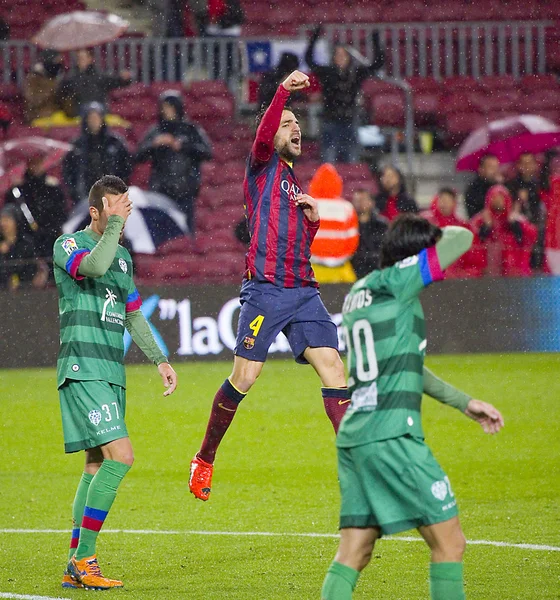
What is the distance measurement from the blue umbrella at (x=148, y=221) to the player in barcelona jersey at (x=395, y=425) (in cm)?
1038

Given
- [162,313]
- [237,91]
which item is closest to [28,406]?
[162,313]

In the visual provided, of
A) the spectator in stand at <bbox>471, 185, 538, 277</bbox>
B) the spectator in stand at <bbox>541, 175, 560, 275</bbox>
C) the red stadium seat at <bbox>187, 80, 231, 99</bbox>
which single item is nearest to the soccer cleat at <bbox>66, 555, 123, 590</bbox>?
the spectator in stand at <bbox>471, 185, 538, 277</bbox>

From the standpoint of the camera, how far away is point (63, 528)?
7168 mm

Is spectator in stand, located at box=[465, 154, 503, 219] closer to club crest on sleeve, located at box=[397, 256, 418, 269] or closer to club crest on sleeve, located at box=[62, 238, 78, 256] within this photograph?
club crest on sleeve, located at box=[62, 238, 78, 256]

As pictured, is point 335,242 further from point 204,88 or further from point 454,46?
point 454,46

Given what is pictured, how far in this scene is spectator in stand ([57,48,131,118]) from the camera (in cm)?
1594

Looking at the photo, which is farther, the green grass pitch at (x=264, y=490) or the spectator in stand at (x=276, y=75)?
the spectator in stand at (x=276, y=75)

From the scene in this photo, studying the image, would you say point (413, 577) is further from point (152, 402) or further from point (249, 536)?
point (152, 402)

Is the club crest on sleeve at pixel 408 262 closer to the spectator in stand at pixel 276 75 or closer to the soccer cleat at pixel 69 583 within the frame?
the soccer cleat at pixel 69 583

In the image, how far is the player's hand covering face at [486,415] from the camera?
13.6ft

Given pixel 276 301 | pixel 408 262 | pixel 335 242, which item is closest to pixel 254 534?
pixel 276 301

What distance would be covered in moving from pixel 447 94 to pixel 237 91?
320cm

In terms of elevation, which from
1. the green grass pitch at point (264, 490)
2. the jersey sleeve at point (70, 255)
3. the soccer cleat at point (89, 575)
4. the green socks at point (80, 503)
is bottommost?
the green grass pitch at point (264, 490)

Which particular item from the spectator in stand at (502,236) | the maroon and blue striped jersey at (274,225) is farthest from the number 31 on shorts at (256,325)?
the spectator in stand at (502,236)
